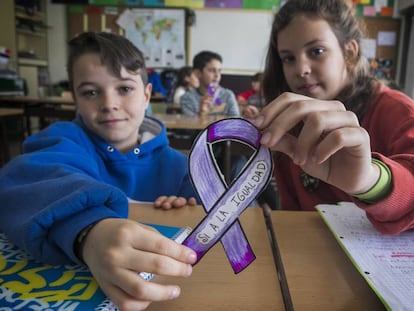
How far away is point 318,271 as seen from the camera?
48cm

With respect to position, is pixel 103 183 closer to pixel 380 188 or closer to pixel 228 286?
pixel 228 286

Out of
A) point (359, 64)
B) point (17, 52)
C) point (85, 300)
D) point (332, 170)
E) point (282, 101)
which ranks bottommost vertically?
point (85, 300)

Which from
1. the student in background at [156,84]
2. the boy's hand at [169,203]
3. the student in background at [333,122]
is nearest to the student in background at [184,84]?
the student in background at [156,84]

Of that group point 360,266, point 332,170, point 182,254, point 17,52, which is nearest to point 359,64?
point 332,170

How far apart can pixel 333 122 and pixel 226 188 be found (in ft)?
0.54

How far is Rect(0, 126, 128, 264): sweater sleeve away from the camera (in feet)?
1.44

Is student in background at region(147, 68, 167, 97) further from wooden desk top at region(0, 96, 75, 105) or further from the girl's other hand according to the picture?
the girl's other hand

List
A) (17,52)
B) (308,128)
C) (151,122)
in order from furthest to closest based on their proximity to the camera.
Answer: (17,52), (151,122), (308,128)

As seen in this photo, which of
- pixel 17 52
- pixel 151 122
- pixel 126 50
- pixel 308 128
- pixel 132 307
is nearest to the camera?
pixel 132 307

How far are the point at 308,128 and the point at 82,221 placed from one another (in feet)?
1.00

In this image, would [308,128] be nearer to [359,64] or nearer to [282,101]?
[282,101]

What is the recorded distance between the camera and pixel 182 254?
37 cm

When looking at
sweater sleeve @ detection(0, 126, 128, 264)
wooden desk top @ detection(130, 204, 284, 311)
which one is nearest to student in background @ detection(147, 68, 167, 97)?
sweater sleeve @ detection(0, 126, 128, 264)

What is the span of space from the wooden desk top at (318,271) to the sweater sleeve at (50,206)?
25 centimetres
